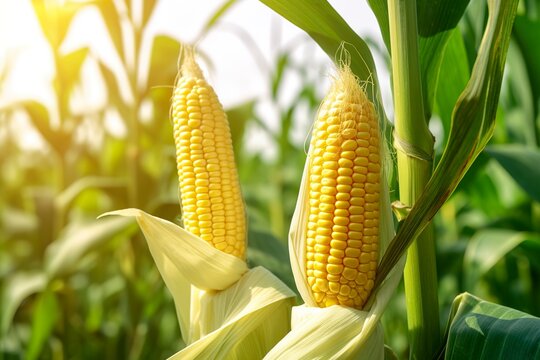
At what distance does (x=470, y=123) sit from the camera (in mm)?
741

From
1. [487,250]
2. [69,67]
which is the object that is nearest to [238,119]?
[69,67]

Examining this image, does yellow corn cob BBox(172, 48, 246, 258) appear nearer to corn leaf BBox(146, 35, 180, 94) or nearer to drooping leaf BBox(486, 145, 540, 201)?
drooping leaf BBox(486, 145, 540, 201)

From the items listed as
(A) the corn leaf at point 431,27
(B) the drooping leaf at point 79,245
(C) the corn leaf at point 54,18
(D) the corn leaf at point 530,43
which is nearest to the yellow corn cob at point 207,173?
(A) the corn leaf at point 431,27

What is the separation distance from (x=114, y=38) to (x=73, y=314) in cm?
109

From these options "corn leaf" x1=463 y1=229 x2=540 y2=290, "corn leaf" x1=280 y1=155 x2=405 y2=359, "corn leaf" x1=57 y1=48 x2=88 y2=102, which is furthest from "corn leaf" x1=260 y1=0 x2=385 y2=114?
"corn leaf" x1=57 y1=48 x2=88 y2=102

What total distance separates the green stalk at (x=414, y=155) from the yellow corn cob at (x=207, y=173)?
28 cm

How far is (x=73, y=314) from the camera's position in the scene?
2393 millimetres

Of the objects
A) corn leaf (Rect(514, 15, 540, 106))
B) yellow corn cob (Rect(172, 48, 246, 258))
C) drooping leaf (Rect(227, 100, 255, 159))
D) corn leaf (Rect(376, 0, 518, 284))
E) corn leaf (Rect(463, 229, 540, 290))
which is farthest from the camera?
drooping leaf (Rect(227, 100, 255, 159))

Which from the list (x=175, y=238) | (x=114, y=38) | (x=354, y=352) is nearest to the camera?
(x=354, y=352)

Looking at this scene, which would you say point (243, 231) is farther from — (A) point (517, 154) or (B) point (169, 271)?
(A) point (517, 154)

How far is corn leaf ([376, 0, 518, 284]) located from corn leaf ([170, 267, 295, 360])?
0.20m

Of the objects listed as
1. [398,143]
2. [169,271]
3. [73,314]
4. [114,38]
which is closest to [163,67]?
[114,38]

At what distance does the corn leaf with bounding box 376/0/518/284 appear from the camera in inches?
28.8

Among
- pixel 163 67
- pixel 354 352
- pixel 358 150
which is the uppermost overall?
pixel 163 67
